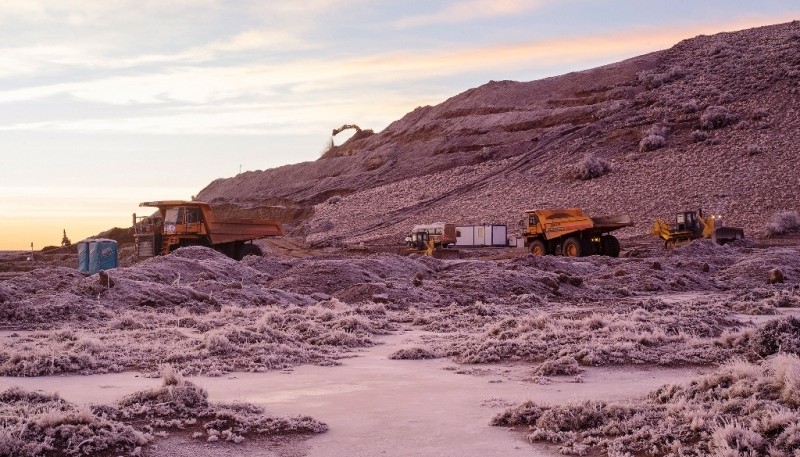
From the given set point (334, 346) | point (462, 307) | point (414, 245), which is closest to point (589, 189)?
point (414, 245)

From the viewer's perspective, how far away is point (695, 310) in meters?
20.7

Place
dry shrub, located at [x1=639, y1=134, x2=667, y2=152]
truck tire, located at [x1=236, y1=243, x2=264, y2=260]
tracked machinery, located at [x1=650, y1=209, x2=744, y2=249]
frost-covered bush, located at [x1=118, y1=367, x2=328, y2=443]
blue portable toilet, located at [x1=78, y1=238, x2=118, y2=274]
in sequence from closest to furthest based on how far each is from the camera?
frost-covered bush, located at [x1=118, y1=367, x2=328, y2=443], blue portable toilet, located at [x1=78, y1=238, x2=118, y2=274], truck tire, located at [x1=236, y1=243, x2=264, y2=260], tracked machinery, located at [x1=650, y1=209, x2=744, y2=249], dry shrub, located at [x1=639, y1=134, x2=667, y2=152]

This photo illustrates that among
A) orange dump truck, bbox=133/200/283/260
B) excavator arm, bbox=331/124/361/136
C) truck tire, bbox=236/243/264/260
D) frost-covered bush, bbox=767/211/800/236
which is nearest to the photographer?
orange dump truck, bbox=133/200/283/260

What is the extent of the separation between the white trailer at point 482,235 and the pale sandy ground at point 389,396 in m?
38.5

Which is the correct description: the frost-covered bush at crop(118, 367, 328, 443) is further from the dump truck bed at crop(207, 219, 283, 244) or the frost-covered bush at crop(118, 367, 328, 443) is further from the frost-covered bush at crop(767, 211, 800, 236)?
the frost-covered bush at crop(767, 211, 800, 236)

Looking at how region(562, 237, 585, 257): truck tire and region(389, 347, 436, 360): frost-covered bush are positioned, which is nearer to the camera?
region(389, 347, 436, 360): frost-covered bush

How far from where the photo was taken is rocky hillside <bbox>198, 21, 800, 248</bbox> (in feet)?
208

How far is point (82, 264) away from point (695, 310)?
2646 cm

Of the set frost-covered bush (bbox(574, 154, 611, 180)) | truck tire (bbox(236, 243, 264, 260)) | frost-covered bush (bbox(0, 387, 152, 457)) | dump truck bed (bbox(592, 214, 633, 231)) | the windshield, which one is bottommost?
frost-covered bush (bbox(0, 387, 152, 457))

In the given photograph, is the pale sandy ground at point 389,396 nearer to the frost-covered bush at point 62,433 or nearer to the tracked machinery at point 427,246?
the frost-covered bush at point 62,433

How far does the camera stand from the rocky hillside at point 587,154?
6347 centimetres

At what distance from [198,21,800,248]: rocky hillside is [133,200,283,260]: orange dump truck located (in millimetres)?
24493

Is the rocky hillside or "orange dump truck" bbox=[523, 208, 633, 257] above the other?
the rocky hillside

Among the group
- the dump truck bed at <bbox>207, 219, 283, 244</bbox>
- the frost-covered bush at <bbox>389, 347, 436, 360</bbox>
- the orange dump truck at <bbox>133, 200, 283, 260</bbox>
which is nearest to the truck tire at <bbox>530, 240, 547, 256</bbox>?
the dump truck bed at <bbox>207, 219, 283, 244</bbox>
